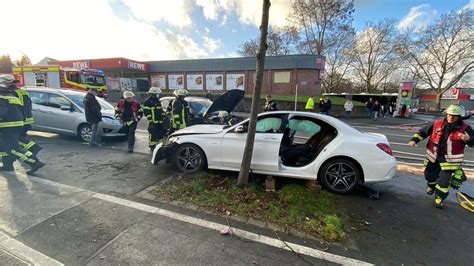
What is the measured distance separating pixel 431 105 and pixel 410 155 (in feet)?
169

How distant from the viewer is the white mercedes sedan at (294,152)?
151 inches

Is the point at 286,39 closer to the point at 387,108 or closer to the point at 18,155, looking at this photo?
the point at 387,108

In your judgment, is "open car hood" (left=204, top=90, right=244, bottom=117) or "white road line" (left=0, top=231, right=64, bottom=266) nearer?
"white road line" (left=0, top=231, right=64, bottom=266)

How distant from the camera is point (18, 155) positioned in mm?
4336

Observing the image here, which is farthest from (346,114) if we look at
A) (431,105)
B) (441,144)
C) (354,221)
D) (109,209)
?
(431,105)

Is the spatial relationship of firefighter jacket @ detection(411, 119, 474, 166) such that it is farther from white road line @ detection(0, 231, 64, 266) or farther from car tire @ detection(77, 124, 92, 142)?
car tire @ detection(77, 124, 92, 142)

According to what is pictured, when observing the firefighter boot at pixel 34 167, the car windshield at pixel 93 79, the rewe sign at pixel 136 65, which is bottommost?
the firefighter boot at pixel 34 167

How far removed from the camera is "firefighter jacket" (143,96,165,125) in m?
6.13

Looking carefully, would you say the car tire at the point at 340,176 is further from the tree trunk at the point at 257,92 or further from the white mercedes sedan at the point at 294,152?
the tree trunk at the point at 257,92

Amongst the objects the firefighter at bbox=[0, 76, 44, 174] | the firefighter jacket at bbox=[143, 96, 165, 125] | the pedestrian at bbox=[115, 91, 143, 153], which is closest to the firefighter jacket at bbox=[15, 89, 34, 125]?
the firefighter at bbox=[0, 76, 44, 174]

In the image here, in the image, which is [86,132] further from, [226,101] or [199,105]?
[226,101]

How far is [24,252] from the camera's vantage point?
2.34m

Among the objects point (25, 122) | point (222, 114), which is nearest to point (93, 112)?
point (25, 122)

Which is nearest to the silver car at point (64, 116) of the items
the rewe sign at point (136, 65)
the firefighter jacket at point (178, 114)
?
the firefighter jacket at point (178, 114)
